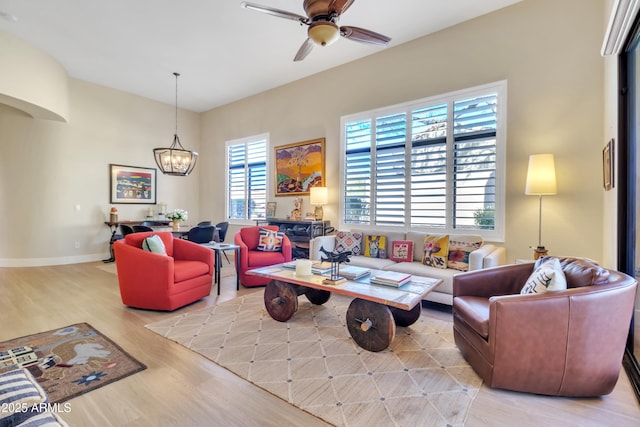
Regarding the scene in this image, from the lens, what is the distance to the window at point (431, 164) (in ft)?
12.9

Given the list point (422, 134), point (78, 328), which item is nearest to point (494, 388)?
point (422, 134)

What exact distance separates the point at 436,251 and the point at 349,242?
1.33m

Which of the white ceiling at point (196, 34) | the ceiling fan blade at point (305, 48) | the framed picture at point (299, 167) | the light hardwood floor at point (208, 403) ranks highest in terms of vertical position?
the white ceiling at point (196, 34)

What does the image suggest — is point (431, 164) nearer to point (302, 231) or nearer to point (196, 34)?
point (302, 231)

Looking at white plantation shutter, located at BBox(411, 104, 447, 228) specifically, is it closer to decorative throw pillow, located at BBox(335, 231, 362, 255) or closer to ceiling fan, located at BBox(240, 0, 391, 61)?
decorative throw pillow, located at BBox(335, 231, 362, 255)

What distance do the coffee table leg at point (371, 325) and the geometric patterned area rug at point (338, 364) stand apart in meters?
0.09

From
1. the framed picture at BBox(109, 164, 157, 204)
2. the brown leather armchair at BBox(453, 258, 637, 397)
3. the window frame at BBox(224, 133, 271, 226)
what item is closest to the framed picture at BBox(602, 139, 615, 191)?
the brown leather armchair at BBox(453, 258, 637, 397)

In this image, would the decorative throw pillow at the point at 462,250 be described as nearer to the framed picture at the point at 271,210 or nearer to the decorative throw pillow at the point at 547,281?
the decorative throw pillow at the point at 547,281

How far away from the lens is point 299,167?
598cm

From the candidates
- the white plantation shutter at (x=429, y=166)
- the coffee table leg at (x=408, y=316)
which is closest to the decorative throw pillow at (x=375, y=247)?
the white plantation shutter at (x=429, y=166)

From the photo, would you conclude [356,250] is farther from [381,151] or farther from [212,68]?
[212,68]

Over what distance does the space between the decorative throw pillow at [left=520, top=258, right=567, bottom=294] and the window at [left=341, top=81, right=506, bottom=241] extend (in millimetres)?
1795

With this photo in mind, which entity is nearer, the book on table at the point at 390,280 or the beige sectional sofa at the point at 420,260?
the book on table at the point at 390,280

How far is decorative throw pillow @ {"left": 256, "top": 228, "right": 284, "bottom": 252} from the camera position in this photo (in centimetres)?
487
